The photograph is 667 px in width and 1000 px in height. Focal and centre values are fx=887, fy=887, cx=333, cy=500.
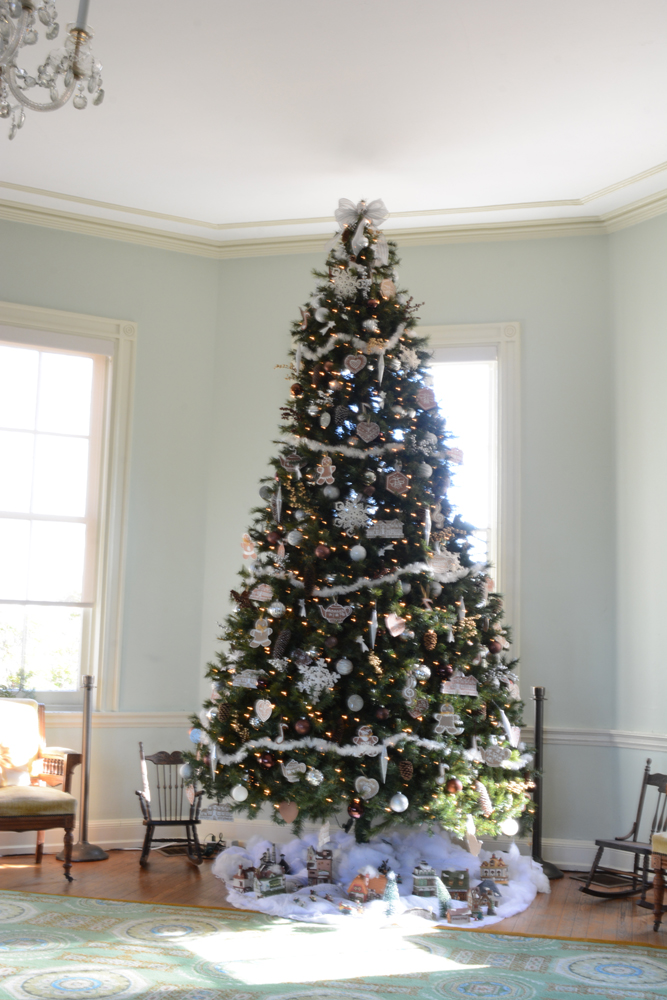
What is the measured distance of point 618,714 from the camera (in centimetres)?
568

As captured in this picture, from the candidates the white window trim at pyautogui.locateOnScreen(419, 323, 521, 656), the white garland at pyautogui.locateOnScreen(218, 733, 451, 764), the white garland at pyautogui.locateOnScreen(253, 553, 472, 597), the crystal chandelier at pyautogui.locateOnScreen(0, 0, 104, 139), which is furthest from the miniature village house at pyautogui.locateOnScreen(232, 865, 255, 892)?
the crystal chandelier at pyautogui.locateOnScreen(0, 0, 104, 139)

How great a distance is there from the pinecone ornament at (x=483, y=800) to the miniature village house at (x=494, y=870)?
0.46 meters

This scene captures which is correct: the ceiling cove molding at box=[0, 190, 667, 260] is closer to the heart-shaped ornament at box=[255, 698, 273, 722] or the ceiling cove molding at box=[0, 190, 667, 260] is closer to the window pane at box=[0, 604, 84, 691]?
the window pane at box=[0, 604, 84, 691]

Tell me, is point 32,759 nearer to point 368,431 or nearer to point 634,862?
point 368,431

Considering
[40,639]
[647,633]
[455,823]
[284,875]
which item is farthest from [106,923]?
[647,633]

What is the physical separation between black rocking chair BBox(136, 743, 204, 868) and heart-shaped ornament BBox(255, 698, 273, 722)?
0.70 metres

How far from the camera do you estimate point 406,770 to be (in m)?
4.51

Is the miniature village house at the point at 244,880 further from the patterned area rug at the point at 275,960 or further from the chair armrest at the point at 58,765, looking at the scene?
the chair armrest at the point at 58,765

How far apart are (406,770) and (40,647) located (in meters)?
2.82

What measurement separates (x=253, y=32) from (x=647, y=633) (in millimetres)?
4117

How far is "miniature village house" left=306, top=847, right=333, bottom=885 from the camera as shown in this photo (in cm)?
475

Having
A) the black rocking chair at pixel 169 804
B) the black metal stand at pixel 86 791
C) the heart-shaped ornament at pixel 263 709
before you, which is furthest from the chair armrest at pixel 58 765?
the heart-shaped ornament at pixel 263 709

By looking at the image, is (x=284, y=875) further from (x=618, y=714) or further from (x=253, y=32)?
(x=253, y=32)

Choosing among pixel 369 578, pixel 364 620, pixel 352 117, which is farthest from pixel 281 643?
pixel 352 117
